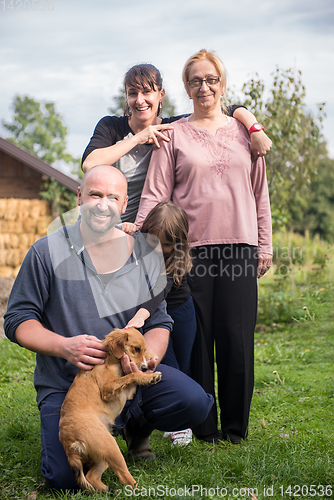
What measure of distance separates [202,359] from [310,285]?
203 inches

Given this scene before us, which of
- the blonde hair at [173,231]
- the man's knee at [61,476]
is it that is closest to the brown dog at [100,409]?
the man's knee at [61,476]

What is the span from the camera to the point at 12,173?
11.3 metres

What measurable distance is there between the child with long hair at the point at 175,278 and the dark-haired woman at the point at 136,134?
0.48m

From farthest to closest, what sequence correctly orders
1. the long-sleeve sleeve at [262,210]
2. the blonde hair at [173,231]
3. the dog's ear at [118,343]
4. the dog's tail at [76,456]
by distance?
the long-sleeve sleeve at [262,210] < the blonde hair at [173,231] < the dog's ear at [118,343] < the dog's tail at [76,456]

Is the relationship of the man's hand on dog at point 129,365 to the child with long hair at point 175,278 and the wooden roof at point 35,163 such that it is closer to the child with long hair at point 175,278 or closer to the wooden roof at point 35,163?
the child with long hair at point 175,278

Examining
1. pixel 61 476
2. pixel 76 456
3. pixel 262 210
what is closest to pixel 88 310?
pixel 76 456

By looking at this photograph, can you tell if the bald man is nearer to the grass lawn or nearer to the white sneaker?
the grass lawn

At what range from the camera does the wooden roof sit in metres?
10.6

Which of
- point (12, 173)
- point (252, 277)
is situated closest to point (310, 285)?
point (252, 277)

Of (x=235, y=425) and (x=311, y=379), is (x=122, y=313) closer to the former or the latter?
(x=235, y=425)

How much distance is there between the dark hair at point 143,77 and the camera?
329 cm

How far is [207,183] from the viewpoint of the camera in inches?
125

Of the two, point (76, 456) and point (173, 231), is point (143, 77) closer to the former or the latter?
point (173, 231)

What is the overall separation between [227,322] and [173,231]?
0.82m
